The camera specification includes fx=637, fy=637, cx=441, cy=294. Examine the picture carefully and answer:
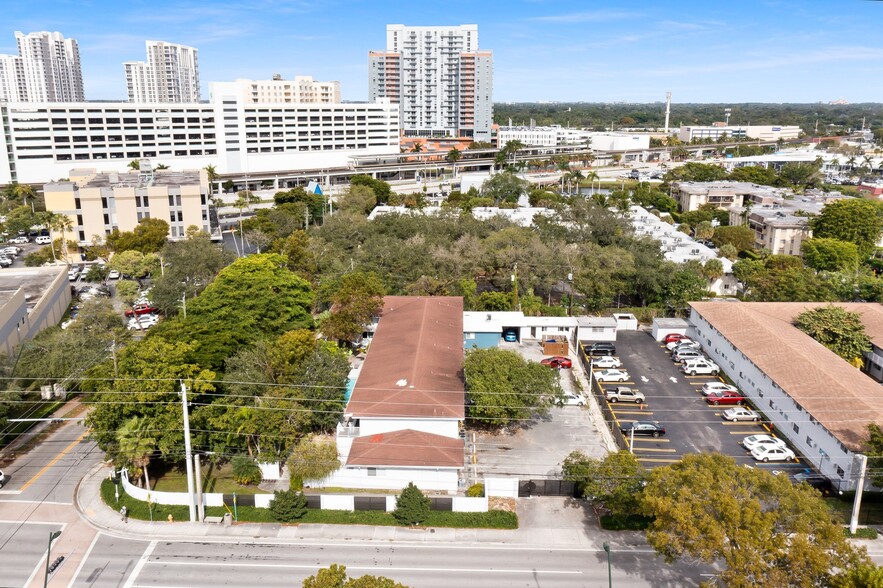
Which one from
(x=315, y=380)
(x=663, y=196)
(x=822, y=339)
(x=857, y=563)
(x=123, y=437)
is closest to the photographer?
(x=857, y=563)

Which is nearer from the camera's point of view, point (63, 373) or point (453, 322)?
point (63, 373)

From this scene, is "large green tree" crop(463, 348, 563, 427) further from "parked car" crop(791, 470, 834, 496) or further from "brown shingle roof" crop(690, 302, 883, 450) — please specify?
"brown shingle roof" crop(690, 302, 883, 450)

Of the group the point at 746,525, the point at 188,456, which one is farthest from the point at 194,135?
the point at 746,525

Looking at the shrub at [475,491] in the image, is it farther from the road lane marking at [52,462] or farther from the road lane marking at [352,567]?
the road lane marking at [52,462]

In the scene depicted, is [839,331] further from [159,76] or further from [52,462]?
[159,76]

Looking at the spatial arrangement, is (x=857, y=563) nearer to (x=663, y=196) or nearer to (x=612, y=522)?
(x=612, y=522)

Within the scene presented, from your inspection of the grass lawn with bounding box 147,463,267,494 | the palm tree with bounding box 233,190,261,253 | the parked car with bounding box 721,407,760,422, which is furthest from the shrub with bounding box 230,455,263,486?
the palm tree with bounding box 233,190,261,253

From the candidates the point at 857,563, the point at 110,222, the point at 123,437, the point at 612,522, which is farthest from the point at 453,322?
the point at 110,222
